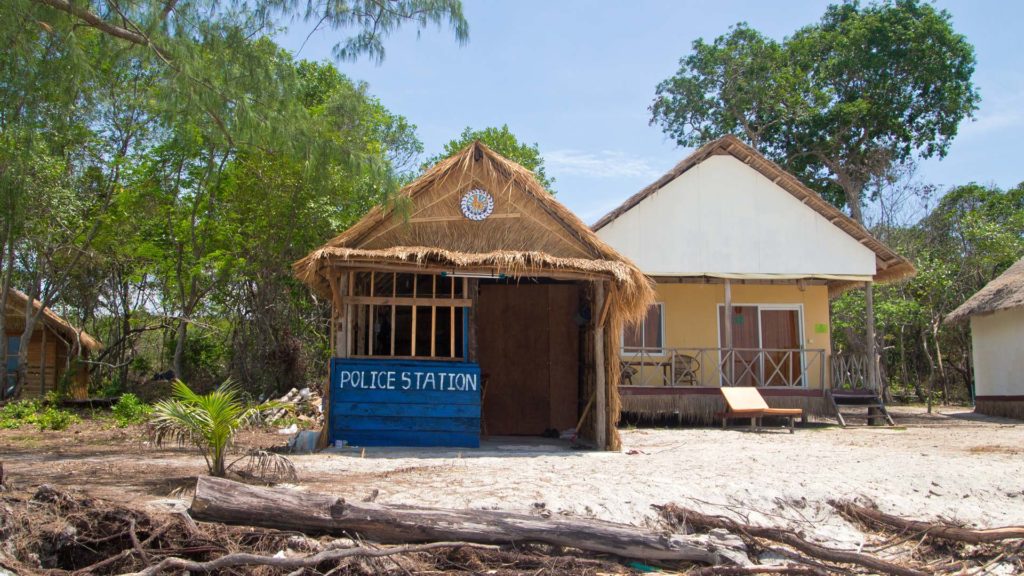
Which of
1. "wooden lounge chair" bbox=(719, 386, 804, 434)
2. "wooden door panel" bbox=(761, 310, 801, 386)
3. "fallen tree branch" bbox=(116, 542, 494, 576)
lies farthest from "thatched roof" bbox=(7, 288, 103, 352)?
"fallen tree branch" bbox=(116, 542, 494, 576)

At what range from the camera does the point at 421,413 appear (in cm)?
976

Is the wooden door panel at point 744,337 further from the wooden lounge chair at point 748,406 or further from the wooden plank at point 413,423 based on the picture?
the wooden plank at point 413,423

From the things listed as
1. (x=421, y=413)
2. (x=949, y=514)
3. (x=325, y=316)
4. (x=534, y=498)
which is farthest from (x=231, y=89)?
(x=325, y=316)

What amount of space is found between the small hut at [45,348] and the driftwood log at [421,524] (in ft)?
45.8

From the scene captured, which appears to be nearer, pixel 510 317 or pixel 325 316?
pixel 510 317

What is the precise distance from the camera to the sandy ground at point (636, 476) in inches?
259

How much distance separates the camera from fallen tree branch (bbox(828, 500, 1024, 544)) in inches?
258

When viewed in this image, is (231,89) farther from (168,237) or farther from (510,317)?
(168,237)

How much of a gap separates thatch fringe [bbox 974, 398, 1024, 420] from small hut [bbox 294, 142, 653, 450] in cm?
1020

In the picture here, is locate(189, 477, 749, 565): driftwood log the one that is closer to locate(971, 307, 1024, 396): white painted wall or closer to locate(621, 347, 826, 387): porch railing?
locate(621, 347, 826, 387): porch railing

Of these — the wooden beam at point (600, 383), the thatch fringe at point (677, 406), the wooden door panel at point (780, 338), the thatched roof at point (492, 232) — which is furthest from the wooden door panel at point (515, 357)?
the wooden door panel at point (780, 338)

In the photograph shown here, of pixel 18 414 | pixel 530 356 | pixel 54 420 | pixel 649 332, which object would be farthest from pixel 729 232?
pixel 18 414

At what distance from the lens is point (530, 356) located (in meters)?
12.6

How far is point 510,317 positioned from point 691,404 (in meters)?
4.07
